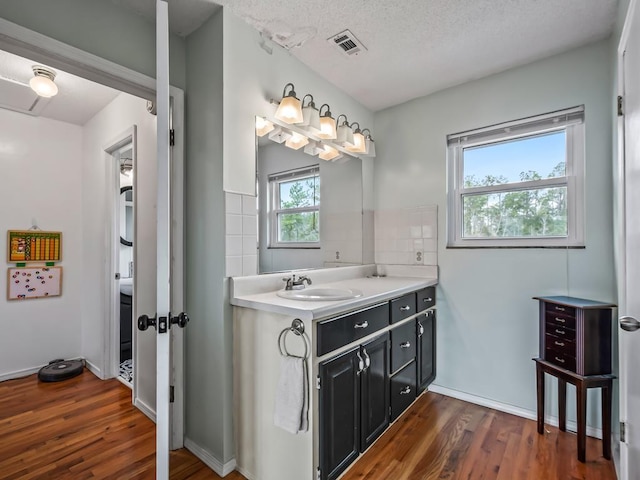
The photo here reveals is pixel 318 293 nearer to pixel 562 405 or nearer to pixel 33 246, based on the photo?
pixel 562 405

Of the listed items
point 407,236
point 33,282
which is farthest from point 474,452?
point 33,282

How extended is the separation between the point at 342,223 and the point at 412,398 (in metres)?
1.38

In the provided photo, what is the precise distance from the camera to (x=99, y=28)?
159 centimetres

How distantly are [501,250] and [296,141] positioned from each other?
1674mm

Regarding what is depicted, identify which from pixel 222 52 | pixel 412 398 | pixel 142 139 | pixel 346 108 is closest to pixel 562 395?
pixel 412 398

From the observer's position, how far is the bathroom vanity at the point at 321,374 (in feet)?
4.71

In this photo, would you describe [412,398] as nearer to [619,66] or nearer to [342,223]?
[342,223]

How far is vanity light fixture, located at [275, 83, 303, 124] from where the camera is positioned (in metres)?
1.96

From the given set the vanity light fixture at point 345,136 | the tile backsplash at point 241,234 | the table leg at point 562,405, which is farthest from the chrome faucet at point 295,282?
the table leg at point 562,405

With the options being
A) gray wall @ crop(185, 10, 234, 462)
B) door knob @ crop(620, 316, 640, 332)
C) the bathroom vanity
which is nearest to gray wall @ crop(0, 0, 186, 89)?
gray wall @ crop(185, 10, 234, 462)

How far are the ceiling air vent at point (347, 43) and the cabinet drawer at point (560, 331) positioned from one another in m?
2.09

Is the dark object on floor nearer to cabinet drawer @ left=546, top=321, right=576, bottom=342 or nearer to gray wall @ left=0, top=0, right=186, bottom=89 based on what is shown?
gray wall @ left=0, top=0, right=186, bottom=89

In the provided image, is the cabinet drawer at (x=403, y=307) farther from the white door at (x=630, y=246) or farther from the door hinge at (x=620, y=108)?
the door hinge at (x=620, y=108)

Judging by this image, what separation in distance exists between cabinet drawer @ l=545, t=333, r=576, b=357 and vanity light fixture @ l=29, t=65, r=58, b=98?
11.8ft
